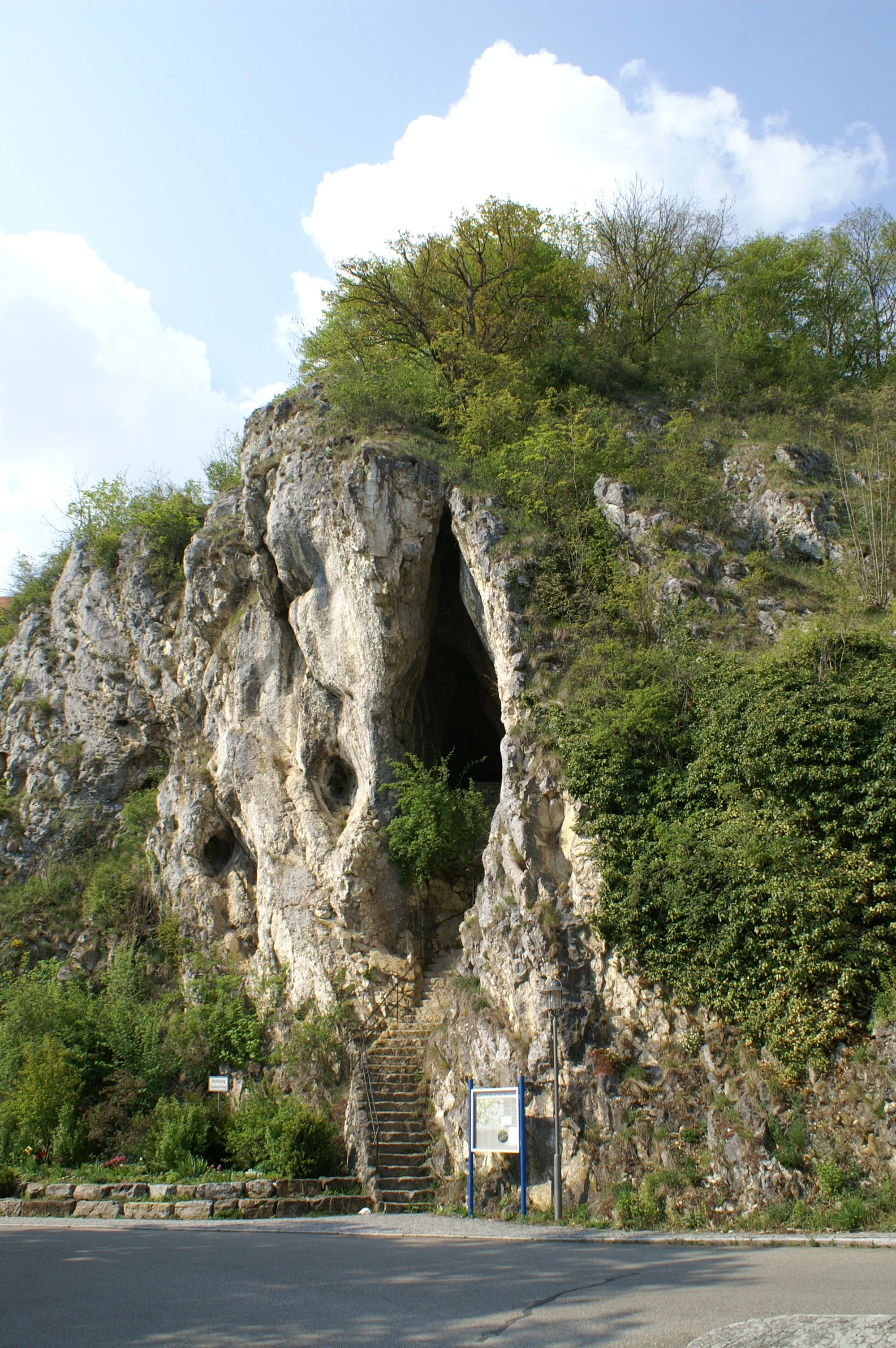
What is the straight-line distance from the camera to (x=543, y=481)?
1936cm

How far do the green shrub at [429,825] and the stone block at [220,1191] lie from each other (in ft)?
21.0

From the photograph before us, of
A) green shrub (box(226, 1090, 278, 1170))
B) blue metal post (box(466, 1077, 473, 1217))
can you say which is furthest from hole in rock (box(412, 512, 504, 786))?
blue metal post (box(466, 1077, 473, 1217))

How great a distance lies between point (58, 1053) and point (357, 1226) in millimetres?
8377

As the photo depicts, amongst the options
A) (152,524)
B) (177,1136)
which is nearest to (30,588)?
(152,524)

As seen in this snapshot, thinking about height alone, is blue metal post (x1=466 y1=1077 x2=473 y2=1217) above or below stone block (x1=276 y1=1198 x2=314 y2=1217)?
above

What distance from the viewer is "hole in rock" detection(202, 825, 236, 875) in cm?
2159

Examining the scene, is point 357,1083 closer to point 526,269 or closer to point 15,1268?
point 15,1268

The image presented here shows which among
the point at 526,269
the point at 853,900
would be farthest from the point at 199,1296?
the point at 526,269

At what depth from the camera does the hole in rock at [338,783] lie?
65.4ft

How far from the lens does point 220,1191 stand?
513 inches

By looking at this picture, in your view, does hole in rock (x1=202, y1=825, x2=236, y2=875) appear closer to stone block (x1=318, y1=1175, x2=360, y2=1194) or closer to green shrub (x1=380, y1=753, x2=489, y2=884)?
green shrub (x1=380, y1=753, x2=489, y2=884)

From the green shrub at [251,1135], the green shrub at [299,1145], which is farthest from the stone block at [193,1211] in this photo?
the green shrub at [251,1135]

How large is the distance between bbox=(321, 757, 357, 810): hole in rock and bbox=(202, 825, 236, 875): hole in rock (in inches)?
122

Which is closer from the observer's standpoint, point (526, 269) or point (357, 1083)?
point (357, 1083)
